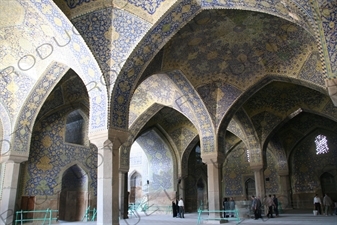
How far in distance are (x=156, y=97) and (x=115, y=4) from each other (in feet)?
17.5

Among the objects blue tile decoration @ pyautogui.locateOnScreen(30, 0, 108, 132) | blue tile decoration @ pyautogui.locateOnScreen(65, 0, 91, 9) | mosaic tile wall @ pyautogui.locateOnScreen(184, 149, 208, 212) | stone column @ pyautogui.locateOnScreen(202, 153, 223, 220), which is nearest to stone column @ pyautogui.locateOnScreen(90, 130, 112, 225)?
blue tile decoration @ pyautogui.locateOnScreen(30, 0, 108, 132)

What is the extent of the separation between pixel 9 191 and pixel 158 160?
870cm

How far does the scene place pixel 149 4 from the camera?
6.75 meters

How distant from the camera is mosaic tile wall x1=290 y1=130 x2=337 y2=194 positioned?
15.9 meters

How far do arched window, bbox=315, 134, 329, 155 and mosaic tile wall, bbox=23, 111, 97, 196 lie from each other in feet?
37.6

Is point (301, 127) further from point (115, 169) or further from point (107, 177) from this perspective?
point (107, 177)

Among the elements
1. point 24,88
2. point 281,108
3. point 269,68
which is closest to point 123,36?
point 24,88

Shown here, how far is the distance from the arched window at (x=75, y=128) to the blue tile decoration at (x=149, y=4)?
695cm

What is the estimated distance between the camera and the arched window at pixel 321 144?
16.1 metres

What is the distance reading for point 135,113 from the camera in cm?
1278

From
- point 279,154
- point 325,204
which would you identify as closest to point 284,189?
point 279,154

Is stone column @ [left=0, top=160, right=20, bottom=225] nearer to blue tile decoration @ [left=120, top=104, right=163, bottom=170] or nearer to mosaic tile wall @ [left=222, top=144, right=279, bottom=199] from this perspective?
blue tile decoration @ [left=120, top=104, right=163, bottom=170]

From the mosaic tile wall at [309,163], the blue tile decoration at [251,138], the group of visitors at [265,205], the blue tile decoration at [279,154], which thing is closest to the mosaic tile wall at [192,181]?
the blue tile decoration at [251,138]

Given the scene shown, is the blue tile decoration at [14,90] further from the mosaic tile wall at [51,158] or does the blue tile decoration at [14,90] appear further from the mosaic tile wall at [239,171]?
the mosaic tile wall at [239,171]
